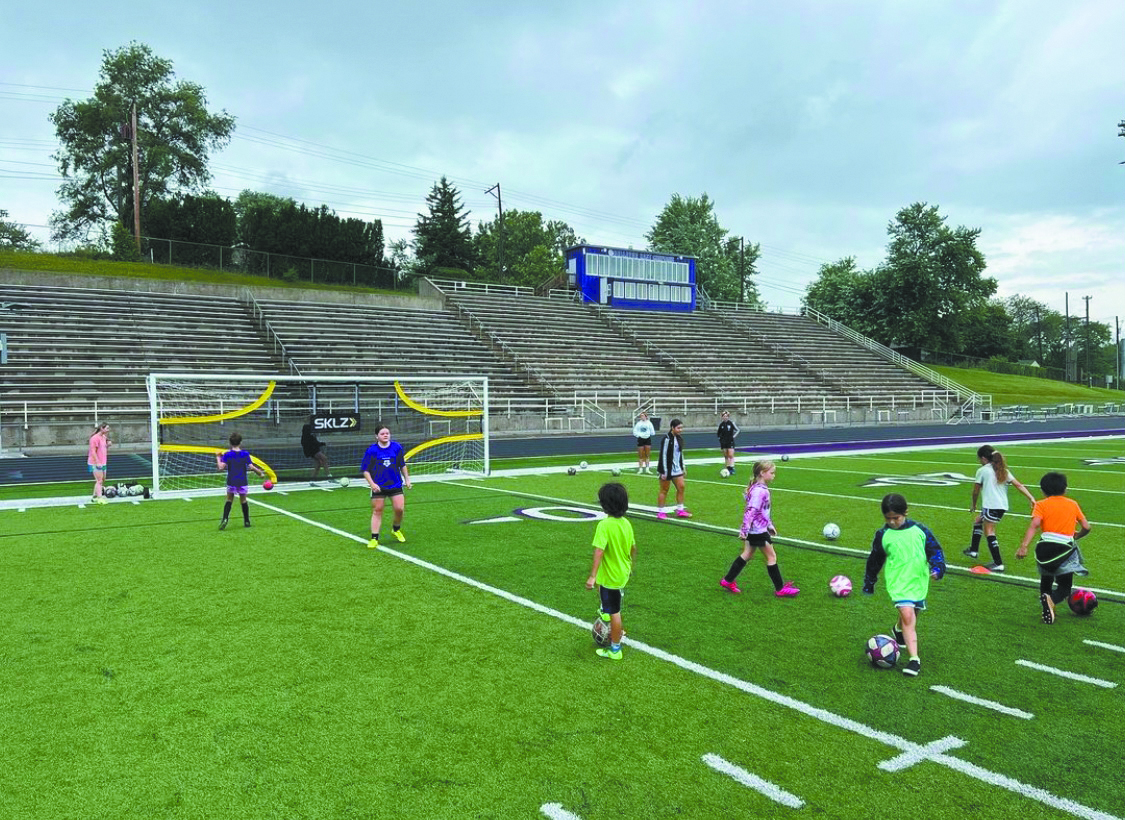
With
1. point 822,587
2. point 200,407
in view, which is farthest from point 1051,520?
point 200,407

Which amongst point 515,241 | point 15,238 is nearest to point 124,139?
point 15,238

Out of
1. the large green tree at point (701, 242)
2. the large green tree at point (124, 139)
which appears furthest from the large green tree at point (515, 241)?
the large green tree at point (124, 139)

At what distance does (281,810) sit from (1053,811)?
13.4 ft

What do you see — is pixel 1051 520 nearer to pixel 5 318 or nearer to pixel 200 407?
pixel 200 407

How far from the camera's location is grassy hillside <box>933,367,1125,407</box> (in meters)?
65.6

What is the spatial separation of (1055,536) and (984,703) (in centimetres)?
265

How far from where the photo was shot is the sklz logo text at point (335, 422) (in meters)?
18.9

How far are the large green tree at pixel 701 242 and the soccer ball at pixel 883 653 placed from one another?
74891mm

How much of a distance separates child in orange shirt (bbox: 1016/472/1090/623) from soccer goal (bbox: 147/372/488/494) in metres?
14.0

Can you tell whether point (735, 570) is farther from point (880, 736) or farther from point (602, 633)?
point (880, 736)

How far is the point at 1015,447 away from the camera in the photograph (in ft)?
95.3

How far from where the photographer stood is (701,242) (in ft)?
273

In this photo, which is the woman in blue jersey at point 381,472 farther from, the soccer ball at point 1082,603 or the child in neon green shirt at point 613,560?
the soccer ball at point 1082,603

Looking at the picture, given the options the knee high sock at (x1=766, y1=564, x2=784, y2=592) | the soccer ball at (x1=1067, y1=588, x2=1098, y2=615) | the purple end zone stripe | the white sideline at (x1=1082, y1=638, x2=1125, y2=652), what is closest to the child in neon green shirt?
the knee high sock at (x1=766, y1=564, x2=784, y2=592)
